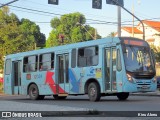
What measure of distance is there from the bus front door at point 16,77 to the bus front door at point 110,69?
7.52 m

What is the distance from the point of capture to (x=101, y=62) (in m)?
19.4

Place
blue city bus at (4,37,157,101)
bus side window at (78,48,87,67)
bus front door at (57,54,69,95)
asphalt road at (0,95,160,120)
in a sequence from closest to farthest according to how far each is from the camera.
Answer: asphalt road at (0,95,160,120)
blue city bus at (4,37,157,101)
bus side window at (78,48,87,67)
bus front door at (57,54,69,95)

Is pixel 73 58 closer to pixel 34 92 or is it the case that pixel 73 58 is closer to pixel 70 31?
pixel 34 92

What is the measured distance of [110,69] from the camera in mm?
19172

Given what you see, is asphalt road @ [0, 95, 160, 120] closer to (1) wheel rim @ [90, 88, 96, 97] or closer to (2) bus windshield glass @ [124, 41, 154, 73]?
(1) wheel rim @ [90, 88, 96, 97]

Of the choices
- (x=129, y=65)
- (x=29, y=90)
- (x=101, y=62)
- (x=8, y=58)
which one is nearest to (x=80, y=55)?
(x=101, y=62)

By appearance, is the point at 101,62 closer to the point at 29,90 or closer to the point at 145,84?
the point at 145,84

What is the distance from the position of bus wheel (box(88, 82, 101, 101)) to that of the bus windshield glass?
1817mm

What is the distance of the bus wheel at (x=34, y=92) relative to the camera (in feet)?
77.0

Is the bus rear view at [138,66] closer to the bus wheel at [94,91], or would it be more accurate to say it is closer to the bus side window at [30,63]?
the bus wheel at [94,91]

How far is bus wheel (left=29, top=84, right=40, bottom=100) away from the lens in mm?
23484

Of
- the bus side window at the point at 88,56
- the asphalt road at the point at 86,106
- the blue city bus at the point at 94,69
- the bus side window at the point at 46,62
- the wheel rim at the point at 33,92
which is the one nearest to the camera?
the asphalt road at the point at 86,106

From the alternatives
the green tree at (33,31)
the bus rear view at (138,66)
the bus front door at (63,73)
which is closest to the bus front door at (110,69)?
the bus rear view at (138,66)

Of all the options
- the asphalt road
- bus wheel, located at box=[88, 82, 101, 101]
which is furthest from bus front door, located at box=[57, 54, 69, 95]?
the asphalt road
